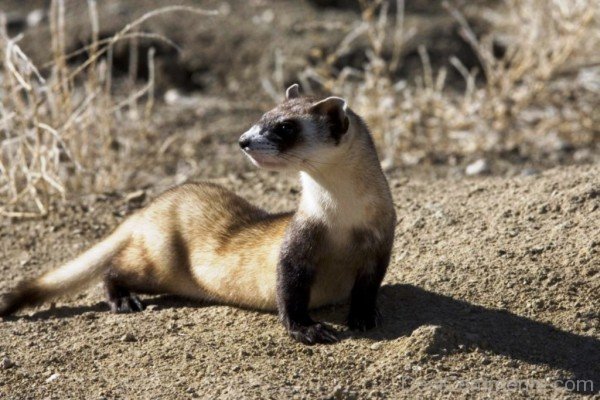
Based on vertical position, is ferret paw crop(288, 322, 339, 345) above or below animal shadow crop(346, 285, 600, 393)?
below

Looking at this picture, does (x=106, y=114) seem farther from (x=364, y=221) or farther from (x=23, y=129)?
(x=364, y=221)

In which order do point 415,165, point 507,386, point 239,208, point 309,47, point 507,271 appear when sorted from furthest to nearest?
point 309,47 < point 415,165 < point 239,208 < point 507,271 < point 507,386

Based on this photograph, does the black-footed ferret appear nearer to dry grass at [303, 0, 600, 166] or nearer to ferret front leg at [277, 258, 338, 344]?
ferret front leg at [277, 258, 338, 344]

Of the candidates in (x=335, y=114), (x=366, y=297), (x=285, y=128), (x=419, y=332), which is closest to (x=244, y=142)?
(x=285, y=128)

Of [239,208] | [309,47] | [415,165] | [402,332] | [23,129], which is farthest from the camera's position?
[309,47]

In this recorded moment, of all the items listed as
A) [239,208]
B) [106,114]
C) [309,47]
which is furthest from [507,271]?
[309,47]

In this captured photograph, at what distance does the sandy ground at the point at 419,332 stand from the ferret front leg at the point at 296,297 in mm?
72

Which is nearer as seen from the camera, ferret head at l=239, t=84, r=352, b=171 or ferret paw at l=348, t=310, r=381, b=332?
ferret head at l=239, t=84, r=352, b=171

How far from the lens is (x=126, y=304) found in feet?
15.1

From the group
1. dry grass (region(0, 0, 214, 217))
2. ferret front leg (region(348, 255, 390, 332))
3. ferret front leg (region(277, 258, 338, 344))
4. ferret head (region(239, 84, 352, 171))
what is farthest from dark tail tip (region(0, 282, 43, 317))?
ferret front leg (region(348, 255, 390, 332))

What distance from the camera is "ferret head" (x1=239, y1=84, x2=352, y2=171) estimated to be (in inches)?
150

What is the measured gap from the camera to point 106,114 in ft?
20.0

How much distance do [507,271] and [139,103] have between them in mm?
5339

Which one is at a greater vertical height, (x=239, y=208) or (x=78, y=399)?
(x=239, y=208)
